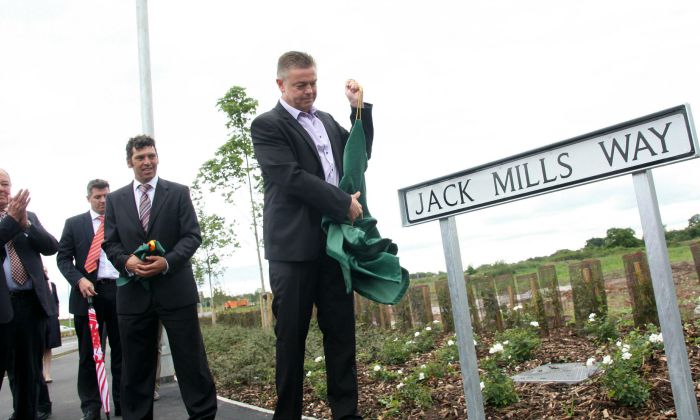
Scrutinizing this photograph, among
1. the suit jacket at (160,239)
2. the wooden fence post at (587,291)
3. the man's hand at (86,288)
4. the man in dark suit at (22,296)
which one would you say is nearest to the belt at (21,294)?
the man in dark suit at (22,296)

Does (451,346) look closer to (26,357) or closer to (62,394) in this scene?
(26,357)

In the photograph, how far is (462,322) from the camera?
3.24 meters

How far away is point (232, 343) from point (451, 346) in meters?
6.32

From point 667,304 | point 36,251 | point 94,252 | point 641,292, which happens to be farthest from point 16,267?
point 641,292

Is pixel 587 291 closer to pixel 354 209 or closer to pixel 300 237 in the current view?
pixel 354 209

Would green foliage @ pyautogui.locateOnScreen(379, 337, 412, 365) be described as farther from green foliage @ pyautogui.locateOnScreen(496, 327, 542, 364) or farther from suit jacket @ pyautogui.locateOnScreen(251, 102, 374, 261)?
suit jacket @ pyautogui.locateOnScreen(251, 102, 374, 261)

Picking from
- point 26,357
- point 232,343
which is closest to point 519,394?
point 26,357

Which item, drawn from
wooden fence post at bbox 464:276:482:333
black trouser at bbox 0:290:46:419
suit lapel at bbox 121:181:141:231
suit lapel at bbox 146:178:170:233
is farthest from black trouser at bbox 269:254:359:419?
wooden fence post at bbox 464:276:482:333

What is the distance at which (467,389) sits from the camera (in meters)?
3.17

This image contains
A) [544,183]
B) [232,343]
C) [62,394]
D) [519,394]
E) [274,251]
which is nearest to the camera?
[544,183]

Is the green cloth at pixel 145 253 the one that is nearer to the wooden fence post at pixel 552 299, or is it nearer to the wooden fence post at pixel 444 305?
the wooden fence post at pixel 552 299

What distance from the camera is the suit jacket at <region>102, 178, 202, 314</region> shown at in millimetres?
4246

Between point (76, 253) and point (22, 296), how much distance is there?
1.06m

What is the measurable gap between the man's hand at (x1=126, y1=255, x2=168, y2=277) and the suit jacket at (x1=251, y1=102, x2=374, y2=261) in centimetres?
99
